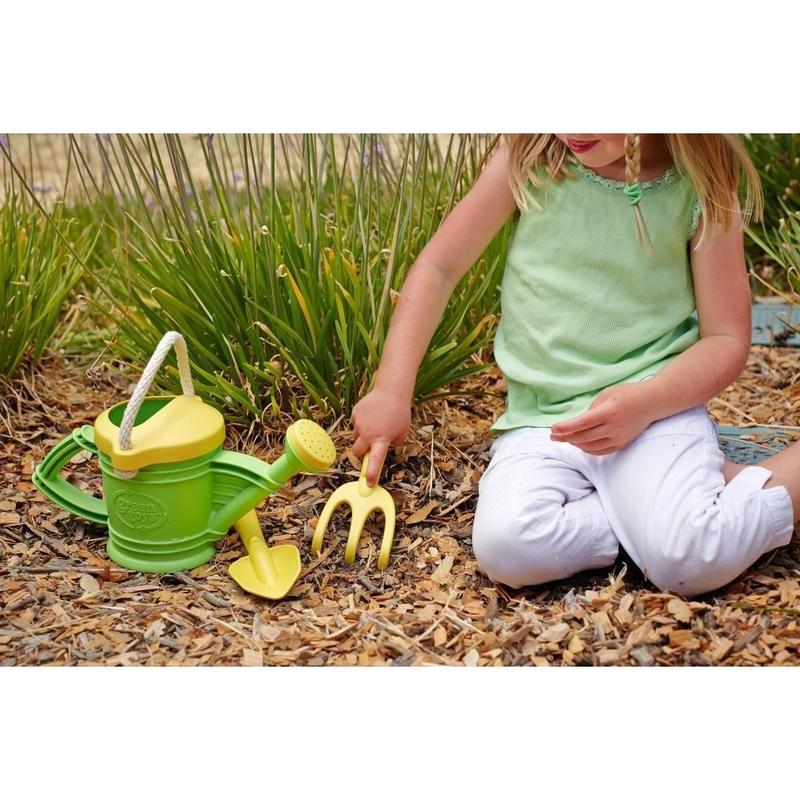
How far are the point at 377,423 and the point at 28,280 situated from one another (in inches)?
32.7

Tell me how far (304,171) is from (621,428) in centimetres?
74

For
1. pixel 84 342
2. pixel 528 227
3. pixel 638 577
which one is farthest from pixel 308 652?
pixel 84 342

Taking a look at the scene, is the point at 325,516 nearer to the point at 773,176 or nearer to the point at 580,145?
the point at 580,145

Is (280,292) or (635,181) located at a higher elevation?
(635,181)

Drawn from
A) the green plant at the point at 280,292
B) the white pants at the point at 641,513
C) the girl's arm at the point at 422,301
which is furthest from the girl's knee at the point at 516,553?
the green plant at the point at 280,292

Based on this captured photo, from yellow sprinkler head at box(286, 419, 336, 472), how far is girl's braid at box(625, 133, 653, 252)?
579mm

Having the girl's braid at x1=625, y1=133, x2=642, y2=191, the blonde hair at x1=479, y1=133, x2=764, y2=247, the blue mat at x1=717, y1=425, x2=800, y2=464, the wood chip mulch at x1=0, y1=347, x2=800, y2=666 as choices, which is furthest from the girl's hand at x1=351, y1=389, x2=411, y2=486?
the blue mat at x1=717, y1=425, x2=800, y2=464

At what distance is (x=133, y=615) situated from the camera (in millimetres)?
1415

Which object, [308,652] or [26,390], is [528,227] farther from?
[26,390]

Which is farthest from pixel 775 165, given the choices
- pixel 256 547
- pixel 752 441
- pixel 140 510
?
pixel 140 510

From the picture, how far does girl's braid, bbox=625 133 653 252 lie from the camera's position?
143 centimetres

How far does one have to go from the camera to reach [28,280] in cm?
197

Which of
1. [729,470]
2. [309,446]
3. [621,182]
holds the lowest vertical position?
[729,470]

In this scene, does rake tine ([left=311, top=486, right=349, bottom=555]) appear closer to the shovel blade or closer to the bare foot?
the shovel blade
